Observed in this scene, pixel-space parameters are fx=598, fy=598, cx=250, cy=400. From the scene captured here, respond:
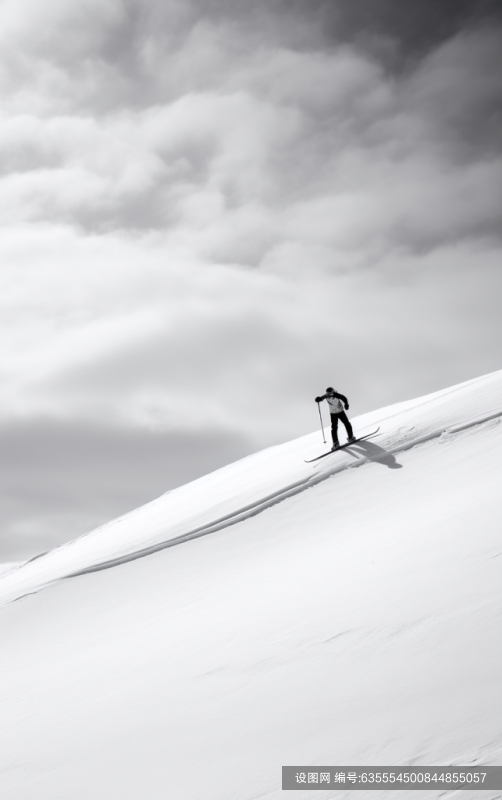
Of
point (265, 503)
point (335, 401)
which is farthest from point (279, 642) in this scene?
point (335, 401)

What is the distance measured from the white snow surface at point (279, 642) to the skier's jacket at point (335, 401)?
123cm

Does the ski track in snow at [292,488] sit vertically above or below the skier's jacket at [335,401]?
below

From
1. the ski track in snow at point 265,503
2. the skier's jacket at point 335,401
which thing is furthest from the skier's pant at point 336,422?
the ski track in snow at point 265,503

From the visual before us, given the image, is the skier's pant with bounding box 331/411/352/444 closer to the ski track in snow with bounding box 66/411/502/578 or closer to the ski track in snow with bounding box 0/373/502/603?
the ski track in snow with bounding box 0/373/502/603

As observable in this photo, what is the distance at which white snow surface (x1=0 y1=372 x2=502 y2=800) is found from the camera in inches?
168

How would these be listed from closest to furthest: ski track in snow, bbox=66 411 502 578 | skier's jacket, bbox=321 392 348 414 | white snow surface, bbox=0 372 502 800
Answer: white snow surface, bbox=0 372 502 800
ski track in snow, bbox=66 411 502 578
skier's jacket, bbox=321 392 348 414

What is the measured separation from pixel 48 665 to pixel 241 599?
2.67 metres

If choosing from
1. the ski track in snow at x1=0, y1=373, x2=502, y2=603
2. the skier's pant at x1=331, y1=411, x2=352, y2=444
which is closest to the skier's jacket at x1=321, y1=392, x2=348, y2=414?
the skier's pant at x1=331, y1=411, x2=352, y2=444

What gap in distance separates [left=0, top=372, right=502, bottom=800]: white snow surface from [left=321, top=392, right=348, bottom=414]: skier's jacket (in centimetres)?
123

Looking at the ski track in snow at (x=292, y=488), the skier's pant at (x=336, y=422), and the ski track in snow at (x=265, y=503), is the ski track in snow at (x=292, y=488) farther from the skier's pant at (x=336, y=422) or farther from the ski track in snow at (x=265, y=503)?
the skier's pant at (x=336, y=422)

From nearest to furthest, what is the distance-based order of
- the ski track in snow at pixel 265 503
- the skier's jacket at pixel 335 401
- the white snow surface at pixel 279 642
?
the white snow surface at pixel 279 642 → the ski track in snow at pixel 265 503 → the skier's jacket at pixel 335 401

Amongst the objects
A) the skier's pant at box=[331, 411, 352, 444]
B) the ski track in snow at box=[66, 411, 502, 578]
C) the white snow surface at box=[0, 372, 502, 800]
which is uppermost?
the skier's pant at box=[331, 411, 352, 444]

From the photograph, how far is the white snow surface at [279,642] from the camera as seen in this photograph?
4262 millimetres

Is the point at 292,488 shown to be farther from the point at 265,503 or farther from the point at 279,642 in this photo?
the point at 279,642
